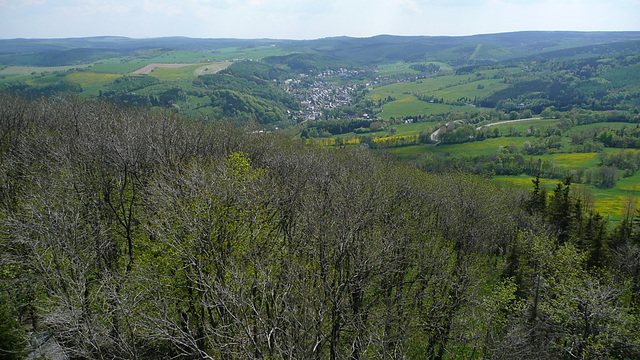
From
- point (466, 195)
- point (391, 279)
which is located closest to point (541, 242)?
point (466, 195)

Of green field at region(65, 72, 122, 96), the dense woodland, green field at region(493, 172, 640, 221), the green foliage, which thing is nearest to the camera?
the green foliage

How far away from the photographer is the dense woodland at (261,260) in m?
15.8

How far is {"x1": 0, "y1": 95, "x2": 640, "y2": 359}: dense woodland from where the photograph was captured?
15.8 metres

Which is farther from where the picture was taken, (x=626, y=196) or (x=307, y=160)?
(x=626, y=196)

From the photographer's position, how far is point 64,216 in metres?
20.4

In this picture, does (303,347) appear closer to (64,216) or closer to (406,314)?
(406,314)

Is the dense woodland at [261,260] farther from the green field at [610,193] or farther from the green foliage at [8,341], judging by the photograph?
the green field at [610,193]

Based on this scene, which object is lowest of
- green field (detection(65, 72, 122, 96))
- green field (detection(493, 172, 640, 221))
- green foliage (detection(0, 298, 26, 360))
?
green field (detection(493, 172, 640, 221))

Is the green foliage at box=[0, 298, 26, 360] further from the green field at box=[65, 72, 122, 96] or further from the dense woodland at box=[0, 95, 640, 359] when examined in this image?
the green field at box=[65, 72, 122, 96]

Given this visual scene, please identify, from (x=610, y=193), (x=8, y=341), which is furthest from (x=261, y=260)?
(x=610, y=193)

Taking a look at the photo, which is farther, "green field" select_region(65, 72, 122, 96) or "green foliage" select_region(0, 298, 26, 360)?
"green field" select_region(65, 72, 122, 96)

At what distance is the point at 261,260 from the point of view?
705 inches

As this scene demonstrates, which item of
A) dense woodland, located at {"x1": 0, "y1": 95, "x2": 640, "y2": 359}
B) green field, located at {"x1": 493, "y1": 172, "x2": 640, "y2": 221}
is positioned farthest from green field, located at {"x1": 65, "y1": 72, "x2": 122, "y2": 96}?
green field, located at {"x1": 493, "y1": 172, "x2": 640, "y2": 221}

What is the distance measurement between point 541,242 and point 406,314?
22941mm
